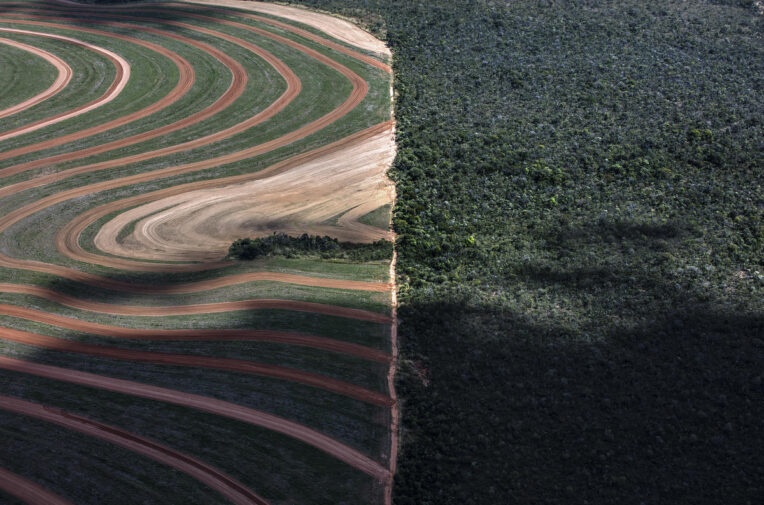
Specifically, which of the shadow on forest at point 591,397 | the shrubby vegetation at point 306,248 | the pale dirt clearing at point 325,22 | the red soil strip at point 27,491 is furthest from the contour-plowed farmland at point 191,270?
the shadow on forest at point 591,397

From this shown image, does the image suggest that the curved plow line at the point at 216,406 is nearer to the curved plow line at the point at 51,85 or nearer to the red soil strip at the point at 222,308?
the red soil strip at the point at 222,308

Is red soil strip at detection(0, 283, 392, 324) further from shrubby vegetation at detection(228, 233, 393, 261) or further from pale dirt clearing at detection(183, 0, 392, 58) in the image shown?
pale dirt clearing at detection(183, 0, 392, 58)

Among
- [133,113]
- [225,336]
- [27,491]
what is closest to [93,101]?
[133,113]

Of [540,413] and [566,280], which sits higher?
[566,280]

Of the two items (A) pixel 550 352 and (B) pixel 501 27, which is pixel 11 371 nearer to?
(A) pixel 550 352

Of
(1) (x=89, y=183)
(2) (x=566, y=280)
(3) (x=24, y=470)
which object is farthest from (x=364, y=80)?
(3) (x=24, y=470)
